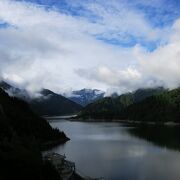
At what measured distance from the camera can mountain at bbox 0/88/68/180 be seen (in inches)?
1821

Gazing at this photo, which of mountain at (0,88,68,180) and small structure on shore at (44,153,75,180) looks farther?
small structure on shore at (44,153,75,180)

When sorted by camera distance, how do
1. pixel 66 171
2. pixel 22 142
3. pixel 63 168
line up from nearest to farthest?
1. pixel 66 171
2. pixel 63 168
3. pixel 22 142

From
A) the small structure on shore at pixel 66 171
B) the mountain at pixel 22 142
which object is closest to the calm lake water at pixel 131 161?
the small structure on shore at pixel 66 171

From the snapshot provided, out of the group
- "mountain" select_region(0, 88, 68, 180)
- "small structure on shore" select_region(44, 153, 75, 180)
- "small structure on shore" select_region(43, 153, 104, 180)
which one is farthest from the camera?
"small structure on shore" select_region(43, 153, 104, 180)

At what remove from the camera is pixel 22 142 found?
255 ft

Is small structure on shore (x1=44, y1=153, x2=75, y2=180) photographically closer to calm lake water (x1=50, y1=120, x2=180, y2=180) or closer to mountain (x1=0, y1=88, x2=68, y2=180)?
calm lake water (x1=50, y1=120, x2=180, y2=180)

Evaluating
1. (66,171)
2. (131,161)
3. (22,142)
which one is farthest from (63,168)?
(131,161)

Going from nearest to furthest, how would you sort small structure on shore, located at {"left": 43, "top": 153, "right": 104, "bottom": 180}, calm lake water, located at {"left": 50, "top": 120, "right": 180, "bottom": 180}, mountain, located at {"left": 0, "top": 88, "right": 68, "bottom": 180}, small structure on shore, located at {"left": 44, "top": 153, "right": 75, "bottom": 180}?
mountain, located at {"left": 0, "top": 88, "right": 68, "bottom": 180} < small structure on shore, located at {"left": 44, "top": 153, "right": 75, "bottom": 180} < small structure on shore, located at {"left": 43, "top": 153, "right": 104, "bottom": 180} < calm lake water, located at {"left": 50, "top": 120, "right": 180, "bottom": 180}

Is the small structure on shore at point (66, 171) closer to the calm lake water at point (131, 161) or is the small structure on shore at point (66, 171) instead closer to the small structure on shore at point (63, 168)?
the small structure on shore at point (63, 168)

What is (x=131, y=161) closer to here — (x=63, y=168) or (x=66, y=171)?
(x=63, y=168)

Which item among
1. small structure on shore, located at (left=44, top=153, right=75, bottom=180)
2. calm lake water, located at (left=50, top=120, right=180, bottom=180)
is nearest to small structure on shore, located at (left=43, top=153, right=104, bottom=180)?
small structure on shore, located at (left=44, top=153, right=75, bottom=180)

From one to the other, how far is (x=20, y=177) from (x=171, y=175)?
34.0 meters

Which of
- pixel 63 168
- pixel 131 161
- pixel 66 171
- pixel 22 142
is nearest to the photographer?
pixel 66 171

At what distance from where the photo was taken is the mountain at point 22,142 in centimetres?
4625
